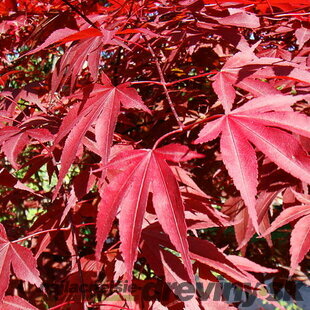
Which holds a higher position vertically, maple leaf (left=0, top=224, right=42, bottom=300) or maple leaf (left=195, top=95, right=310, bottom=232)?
maple leaf (left=195, top=95, right=310, bottom=232)

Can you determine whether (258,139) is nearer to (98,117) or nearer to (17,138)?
(98,117)

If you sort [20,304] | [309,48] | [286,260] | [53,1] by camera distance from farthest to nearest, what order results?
[286,260] → [53,1] → [309,48] → [20,304]

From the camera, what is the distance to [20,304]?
2.06ft

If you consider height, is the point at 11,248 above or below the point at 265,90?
below

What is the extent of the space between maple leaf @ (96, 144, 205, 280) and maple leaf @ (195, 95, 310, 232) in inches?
2.4

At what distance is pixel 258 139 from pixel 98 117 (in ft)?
0.95

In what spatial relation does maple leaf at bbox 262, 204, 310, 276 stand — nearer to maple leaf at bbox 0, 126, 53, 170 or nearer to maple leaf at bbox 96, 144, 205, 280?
maple leaf at bbox 96, 144, 205, 280

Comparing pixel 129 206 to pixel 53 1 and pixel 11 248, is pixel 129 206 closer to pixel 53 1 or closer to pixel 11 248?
pixel 11 248

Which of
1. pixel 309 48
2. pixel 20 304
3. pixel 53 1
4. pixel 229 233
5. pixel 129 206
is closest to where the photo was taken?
pixel 129 206

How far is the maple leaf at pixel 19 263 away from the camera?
643 millimetres

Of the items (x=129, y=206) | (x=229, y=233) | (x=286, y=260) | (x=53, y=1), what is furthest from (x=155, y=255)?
(x=229, y=233)

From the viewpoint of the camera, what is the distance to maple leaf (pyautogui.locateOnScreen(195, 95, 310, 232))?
50 cm

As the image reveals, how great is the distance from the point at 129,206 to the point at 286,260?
1883mm

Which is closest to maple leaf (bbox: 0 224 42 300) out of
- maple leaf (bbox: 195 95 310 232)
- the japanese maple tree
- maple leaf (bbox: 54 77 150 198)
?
the japanese maple tree
